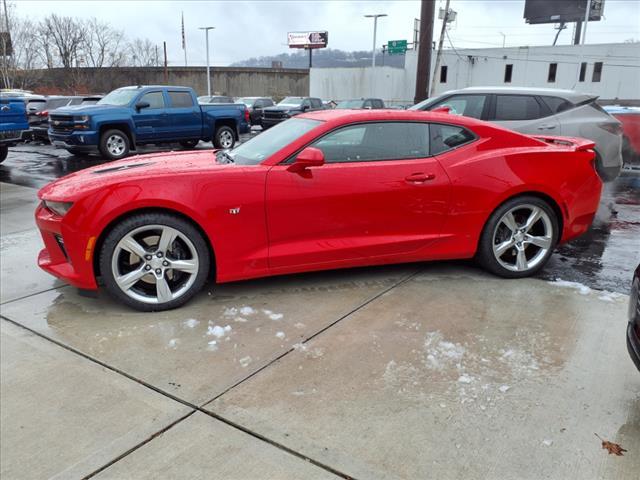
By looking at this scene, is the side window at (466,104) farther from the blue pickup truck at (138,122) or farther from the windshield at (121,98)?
the windshield at (121,98)

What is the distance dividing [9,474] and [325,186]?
103 inches

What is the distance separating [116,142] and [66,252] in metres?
9.83

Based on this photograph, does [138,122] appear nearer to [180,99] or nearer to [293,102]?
[180,99]

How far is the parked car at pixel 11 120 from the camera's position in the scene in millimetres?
10531

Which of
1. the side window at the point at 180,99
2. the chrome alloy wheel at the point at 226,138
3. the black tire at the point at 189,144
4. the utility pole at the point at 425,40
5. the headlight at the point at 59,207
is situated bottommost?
the black tire at the point at 189,144

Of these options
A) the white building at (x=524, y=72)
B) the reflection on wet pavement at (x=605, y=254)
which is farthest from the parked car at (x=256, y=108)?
the white building at (x=524, y=72)

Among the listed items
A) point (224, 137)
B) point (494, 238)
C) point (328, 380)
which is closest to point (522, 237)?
point (494, 238)

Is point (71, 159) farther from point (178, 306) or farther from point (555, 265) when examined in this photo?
point (555, 265)

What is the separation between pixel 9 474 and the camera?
2285 mm

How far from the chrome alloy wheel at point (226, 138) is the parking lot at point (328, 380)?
11.3 meters

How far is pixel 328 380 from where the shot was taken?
9.68ft

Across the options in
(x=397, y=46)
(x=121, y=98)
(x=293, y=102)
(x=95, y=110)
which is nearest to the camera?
(x=95, y=110)

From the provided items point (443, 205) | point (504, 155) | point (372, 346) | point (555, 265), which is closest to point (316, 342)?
point (372, 346)

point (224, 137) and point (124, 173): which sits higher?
point (124, 173)
